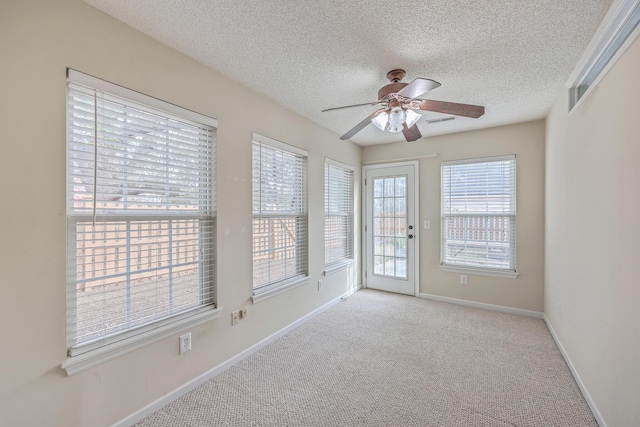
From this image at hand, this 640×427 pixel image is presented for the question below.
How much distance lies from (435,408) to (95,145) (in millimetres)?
2660

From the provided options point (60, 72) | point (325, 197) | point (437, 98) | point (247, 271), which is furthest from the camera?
point (325, 197)

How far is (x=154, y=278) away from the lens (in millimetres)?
1933

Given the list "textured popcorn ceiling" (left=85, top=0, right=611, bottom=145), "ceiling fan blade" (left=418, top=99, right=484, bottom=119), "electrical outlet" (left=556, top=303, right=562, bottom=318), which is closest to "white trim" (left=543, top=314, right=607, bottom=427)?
"electrical outlet" (left=556, top=303, right=562, bottom=318)

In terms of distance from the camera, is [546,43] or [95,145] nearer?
[95,145]

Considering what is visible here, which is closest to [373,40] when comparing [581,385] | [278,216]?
[278,216]

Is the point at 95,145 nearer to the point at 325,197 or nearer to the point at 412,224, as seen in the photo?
the point at 325,197

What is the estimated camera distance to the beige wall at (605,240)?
1366mm

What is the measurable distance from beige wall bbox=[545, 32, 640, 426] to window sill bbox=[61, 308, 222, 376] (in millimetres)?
2514

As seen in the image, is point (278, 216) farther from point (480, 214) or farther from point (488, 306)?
point (488, 306)

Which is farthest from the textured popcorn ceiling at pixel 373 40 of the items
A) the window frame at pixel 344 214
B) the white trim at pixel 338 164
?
the window frame at pixel 344 214

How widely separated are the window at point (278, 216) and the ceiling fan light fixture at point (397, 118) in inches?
48.0

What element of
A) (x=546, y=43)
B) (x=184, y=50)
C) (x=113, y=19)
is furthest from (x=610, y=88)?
(x=113, y=19)

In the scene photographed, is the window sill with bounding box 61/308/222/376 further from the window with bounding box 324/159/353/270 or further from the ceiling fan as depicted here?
the window with bounding box 324/159/353/270

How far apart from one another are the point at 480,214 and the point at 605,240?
2.21 metres
